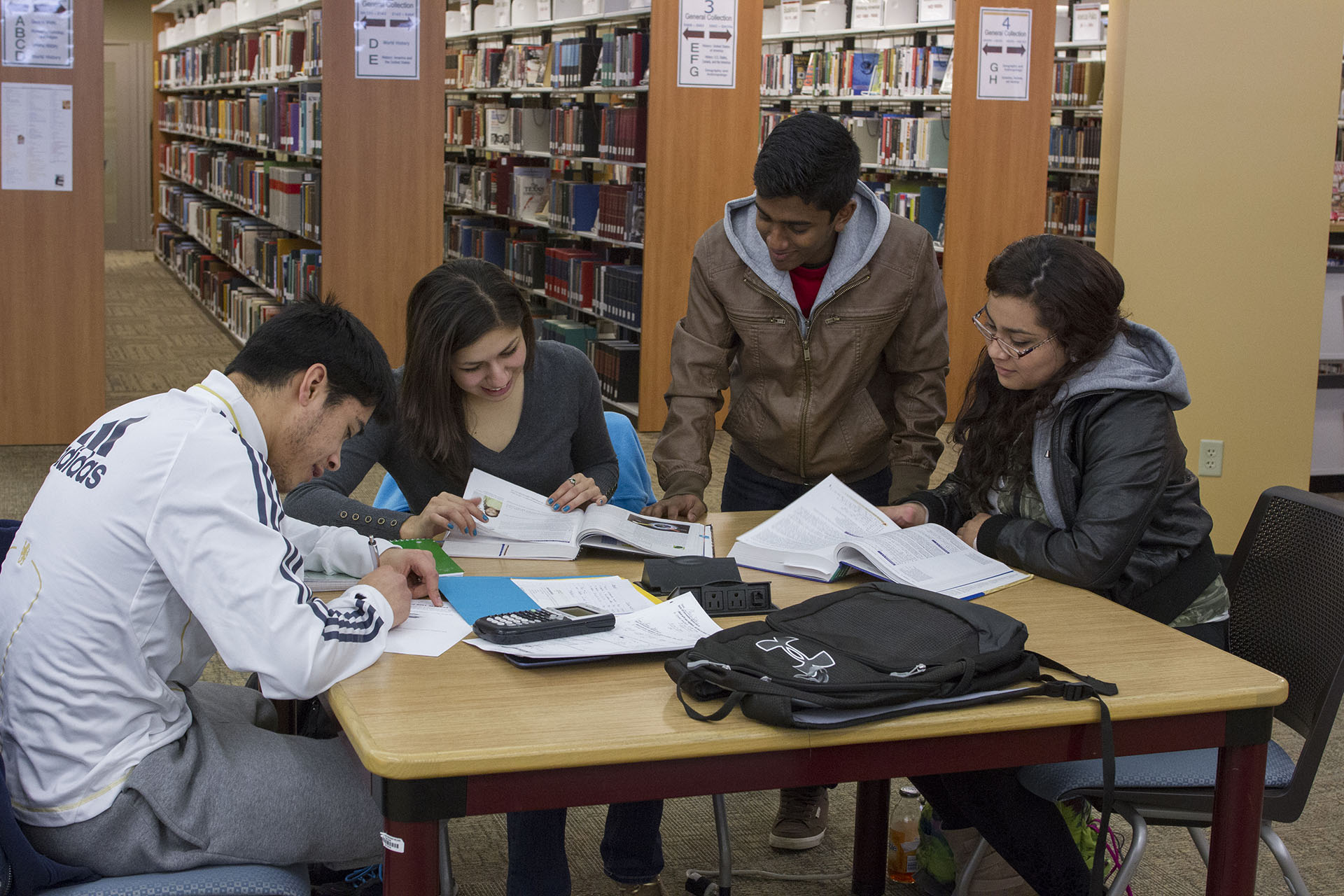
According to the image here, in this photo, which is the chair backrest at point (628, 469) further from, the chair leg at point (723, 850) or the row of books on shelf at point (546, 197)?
the row of books on shelf at point (546, 197)

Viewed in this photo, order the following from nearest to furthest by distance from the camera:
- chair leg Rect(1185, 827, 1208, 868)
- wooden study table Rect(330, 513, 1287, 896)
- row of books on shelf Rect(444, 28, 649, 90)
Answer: wooden study table Rect(330, 513, 1287, 896) → chair leg Rect(1185, 827, 1208, 868) → row of books on shelf Rect(444, 28, 649, 90)

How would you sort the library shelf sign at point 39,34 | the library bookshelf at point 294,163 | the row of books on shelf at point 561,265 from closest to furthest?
1. the library shelf sign at point 39,34
2. the library bookshelf at point 294,163
3. the row of books on shelf at point 561,265

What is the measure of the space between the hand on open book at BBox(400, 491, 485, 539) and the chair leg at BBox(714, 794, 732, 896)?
25.7 inches

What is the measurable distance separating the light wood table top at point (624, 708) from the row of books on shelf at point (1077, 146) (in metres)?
6.29

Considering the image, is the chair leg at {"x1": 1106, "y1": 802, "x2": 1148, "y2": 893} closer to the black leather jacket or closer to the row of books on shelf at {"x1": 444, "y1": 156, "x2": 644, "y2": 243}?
the black leather jacket

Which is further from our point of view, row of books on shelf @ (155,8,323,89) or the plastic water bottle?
row of books on shelf @ (155,8,323,89)

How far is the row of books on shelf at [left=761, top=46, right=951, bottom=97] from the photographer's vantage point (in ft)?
23.9

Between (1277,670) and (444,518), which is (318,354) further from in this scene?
(1277,670)

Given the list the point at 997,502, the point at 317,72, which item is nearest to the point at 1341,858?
the point at 997,502

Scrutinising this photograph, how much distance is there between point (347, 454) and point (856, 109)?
671 cm

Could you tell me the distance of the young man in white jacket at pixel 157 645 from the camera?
143 centimetres

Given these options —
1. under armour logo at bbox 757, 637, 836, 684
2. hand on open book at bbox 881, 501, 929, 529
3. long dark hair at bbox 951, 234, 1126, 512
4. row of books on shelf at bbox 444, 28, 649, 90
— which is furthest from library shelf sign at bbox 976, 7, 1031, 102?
under armour logo at bbox 757, 637, 836, 684

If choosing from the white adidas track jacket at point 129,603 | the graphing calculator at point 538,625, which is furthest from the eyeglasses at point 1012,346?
the white adidas track jacket at point 129,603

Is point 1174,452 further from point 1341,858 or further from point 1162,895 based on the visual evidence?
point 1341,858
